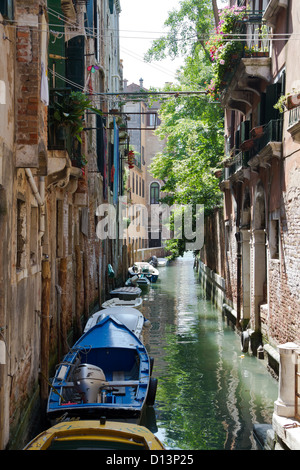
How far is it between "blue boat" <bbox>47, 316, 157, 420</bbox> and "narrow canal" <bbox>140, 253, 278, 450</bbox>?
64cm

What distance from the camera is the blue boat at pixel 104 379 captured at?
6648mm

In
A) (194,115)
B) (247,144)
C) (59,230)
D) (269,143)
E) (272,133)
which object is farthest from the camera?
(194,115)

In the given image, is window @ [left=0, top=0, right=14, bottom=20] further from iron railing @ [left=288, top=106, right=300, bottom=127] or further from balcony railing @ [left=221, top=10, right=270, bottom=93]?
balcony railing @ [left=221, top=10, right=270, bottom=93]

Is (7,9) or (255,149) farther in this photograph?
(255,149)

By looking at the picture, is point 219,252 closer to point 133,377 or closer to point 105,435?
point 133,377

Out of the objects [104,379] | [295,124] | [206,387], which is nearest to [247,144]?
[295,124]

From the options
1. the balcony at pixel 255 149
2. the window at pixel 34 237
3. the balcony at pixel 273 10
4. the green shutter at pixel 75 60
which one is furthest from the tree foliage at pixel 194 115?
the window at pixel 34 237

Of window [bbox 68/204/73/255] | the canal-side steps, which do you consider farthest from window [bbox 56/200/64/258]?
the canal-side steps

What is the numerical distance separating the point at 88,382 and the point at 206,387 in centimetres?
289

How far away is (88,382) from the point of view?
24.3 ft

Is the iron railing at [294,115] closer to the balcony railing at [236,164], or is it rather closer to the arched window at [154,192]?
the balcony railing at [236,164]

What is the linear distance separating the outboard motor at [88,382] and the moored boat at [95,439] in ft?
7.65

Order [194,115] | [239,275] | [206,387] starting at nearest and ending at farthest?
1. [206,387]
2. [239,275]
3. [194,115]

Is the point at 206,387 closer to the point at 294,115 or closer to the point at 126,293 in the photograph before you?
the point at 294,115
